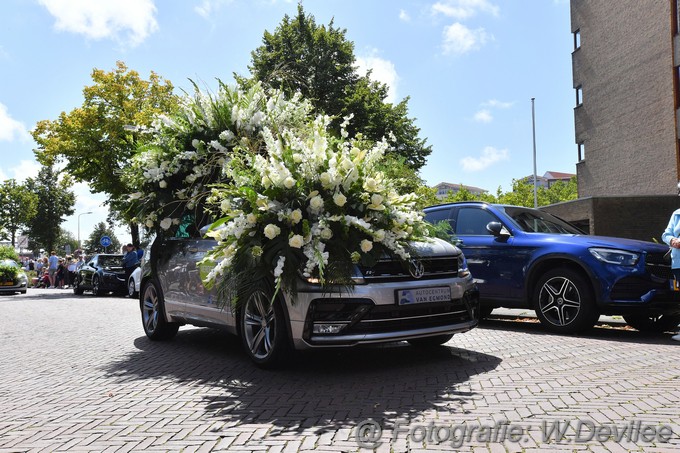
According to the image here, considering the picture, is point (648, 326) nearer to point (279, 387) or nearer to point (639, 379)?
point (639, 379)

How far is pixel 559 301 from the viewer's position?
7.84 m

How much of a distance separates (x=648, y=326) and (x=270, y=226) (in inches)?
219

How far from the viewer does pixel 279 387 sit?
209 inches

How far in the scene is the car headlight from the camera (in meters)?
7.40

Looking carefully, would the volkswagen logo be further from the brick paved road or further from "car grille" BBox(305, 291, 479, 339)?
the brick paved road

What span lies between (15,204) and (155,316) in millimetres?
62473

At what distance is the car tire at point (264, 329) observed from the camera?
18.7ft

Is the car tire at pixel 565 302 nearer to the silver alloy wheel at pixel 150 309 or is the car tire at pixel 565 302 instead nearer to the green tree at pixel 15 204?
the silver alloy wheel at pixel 150 309

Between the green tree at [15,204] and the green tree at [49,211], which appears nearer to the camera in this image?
the green tree at [15,204]

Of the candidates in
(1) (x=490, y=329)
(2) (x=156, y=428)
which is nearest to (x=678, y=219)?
(1) (x=490, y=329)

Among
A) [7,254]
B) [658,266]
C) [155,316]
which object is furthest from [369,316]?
[7,254]

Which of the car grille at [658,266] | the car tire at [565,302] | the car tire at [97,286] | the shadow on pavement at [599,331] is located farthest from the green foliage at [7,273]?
the car grille at [658,266]

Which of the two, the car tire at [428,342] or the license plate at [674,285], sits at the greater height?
the license plate at [674,285]

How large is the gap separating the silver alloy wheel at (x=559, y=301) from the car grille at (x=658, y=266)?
84cm
